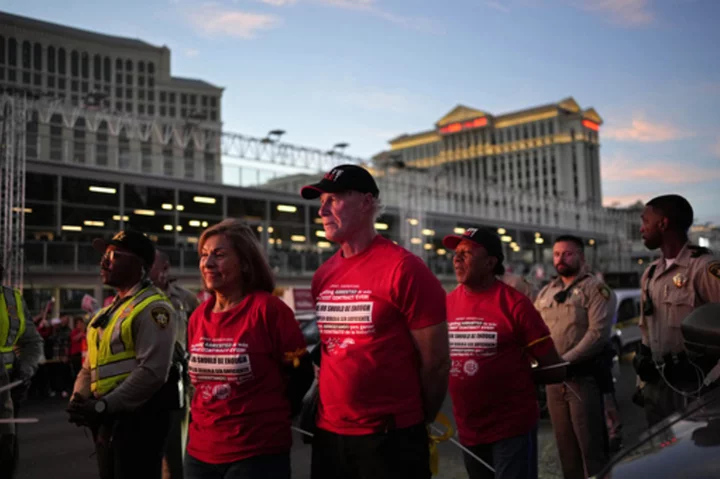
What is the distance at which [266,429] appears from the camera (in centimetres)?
324

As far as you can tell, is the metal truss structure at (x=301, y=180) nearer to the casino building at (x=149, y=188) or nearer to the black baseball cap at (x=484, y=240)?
the casino building at (x=149, y=188)

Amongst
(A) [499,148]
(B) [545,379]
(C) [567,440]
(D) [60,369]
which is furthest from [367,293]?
(A) [499,148]

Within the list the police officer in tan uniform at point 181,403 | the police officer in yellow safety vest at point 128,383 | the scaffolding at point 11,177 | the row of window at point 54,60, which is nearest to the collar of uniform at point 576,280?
the police officer in tan uniform at point 181,403

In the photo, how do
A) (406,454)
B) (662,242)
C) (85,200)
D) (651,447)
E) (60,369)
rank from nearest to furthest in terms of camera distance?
(651,447) → (406,454) → (662,242) → (60,369) → (85,200)

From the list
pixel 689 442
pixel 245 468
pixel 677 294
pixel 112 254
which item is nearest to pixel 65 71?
pixel 112 254

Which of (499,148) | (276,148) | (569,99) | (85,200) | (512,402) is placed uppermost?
(569,99)

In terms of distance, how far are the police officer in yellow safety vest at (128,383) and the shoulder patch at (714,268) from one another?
3.25 metres

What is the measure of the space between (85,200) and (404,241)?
16.5m

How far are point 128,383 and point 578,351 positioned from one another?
3261 millimetres

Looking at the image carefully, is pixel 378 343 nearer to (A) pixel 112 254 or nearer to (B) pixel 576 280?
(A) pixel 112 254

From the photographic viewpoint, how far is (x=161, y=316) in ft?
13.5

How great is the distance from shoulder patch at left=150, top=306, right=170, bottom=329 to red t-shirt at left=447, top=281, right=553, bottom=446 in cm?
168

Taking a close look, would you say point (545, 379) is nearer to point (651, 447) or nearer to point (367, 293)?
point (367, 293)

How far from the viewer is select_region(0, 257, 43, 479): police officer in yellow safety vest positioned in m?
5.36
